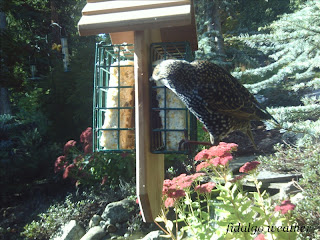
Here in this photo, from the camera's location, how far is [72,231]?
493 cm

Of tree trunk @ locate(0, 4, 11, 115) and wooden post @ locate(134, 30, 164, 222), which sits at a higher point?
tree trunk @ locate(0, 4, 11, 115)

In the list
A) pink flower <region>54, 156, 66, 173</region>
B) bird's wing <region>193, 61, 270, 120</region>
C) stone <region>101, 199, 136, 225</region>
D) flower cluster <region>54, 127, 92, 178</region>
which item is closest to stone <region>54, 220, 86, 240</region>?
stone <region>101, 199, 136, 225</region>

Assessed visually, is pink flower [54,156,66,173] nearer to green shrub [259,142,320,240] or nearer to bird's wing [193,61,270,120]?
green shrub [259,142,320,240]

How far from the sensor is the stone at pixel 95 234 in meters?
4.80

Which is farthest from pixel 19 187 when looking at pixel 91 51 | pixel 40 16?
pixel 40 16

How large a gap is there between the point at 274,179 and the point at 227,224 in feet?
11.0

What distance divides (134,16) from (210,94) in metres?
0.55

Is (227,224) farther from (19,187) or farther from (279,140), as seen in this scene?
(19,187)

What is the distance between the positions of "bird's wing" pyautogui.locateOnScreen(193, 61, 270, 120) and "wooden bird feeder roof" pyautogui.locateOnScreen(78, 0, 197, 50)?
12.2 inches

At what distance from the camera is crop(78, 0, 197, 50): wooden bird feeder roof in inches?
64.6

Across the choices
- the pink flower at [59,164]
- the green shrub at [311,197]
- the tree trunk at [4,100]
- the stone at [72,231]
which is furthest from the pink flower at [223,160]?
the tree trunk at [4,100]

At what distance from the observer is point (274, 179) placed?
193 inches

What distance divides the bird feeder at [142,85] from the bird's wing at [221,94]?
0.22 metres

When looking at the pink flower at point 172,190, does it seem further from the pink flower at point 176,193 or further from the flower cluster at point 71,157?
the flower cluster at point 71,157
